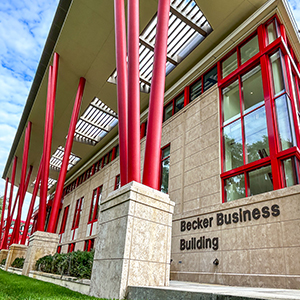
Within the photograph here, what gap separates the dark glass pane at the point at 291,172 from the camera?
32.5 ft

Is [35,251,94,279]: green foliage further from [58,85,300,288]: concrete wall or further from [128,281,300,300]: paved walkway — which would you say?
[58,85,300,288]: concrete wall

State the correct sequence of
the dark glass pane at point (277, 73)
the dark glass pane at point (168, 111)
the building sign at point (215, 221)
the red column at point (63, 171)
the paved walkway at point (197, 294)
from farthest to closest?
the dark glass pane at point (168, 111) → the red column at point (63, 171) → the dark glass pane at point (277, 73) → the building sign at point (215, 221) → the paved walkway at point (197, 294)

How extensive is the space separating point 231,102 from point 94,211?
18.0m

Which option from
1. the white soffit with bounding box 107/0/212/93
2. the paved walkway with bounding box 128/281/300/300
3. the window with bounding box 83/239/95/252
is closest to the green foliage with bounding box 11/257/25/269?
the window with bounding box 83/239/95/252

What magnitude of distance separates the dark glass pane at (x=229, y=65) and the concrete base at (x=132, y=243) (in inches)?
403

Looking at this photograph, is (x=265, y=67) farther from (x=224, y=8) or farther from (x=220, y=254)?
(x=220, y=254)

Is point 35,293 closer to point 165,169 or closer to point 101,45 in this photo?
point 165,169

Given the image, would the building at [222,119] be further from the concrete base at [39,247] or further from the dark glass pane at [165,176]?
the concrete base at [39,247]

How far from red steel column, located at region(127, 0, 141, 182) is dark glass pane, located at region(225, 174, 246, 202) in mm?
6222

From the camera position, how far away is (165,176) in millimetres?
16469

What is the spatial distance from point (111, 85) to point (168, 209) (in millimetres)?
15588

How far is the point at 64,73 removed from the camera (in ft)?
66.2

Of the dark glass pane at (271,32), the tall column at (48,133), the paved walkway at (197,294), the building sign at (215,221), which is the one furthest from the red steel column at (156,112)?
the tall column at (48,133)

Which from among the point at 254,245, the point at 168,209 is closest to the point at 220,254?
the point at 254,245
